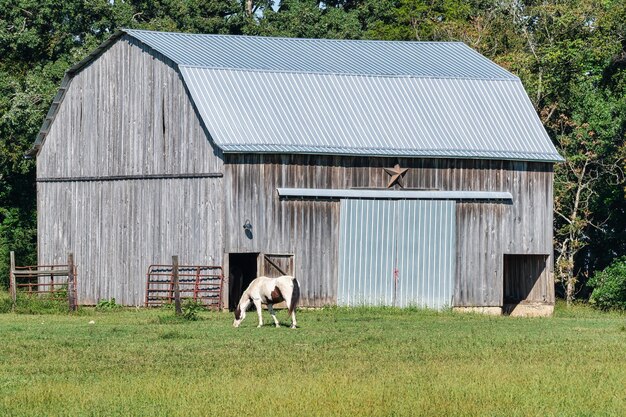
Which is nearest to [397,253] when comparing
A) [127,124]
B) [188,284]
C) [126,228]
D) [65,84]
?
[188,284]

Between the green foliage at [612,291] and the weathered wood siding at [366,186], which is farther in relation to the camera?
the green foliage at [612,291]

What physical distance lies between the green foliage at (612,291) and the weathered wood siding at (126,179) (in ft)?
43.9

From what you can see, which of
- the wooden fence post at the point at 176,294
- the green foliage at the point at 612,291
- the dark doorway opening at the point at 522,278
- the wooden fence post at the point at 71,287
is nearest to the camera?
the wooden fence post at the point at 176,294

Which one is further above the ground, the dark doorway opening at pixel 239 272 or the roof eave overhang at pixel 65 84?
the roof eave overhang at pixel 65 84

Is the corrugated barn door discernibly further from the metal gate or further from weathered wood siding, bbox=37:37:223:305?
weathered wood siding, bbox=37:37:223:305

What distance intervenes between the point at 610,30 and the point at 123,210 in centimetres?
1903

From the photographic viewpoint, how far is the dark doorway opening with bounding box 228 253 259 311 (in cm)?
4184

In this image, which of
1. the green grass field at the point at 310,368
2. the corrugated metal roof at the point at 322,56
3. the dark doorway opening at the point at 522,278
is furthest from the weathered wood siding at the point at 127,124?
the dark doorway opening at the point at 522,278

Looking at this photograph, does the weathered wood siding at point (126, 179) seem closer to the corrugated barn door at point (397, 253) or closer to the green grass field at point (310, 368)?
the corrugated barn door at point (397, 253)

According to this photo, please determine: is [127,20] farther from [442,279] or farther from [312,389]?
[312,389]

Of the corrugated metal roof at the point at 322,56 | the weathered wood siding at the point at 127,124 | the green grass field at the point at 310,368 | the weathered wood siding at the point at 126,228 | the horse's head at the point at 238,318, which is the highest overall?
the corrugated metal roof at the point at 322,56

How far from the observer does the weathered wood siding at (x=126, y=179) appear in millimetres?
40531

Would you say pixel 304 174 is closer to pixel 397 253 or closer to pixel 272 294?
pixel 397 253

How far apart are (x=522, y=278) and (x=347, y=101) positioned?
7977mm
